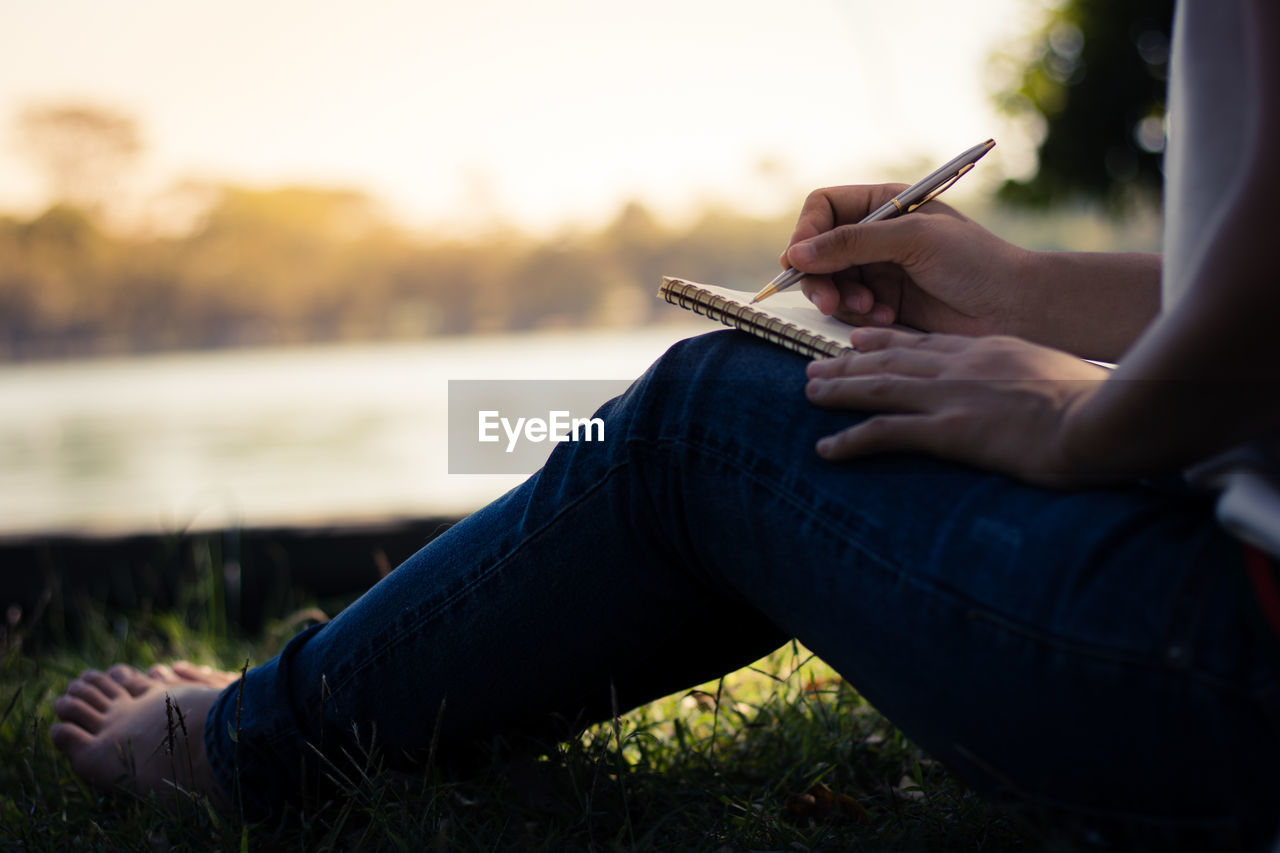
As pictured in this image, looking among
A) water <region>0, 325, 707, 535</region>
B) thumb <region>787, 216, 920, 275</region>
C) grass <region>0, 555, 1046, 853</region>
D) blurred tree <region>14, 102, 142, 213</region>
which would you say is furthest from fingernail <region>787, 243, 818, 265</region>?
blurred tree <region>14, 102, 142, 213</region>

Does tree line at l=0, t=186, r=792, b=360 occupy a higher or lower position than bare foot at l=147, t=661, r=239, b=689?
higher

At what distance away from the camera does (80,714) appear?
1.11 m

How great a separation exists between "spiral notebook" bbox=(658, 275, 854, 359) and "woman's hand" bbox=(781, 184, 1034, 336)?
0.06 m

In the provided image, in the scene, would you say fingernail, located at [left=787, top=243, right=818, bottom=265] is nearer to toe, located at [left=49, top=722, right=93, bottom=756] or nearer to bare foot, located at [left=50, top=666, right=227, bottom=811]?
bare foot, located at [left=50, top=666, right=227, bottom=811]

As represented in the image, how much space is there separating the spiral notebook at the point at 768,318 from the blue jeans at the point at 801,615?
1 cm

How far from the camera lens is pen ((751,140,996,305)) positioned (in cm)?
92

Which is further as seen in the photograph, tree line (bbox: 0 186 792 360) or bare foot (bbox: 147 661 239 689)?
tree line (bbox: 0 186 792 360)

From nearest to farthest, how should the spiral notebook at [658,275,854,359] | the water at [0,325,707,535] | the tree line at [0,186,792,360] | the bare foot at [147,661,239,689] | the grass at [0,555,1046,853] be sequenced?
the spiral notebook at [658,275,854,359] → the grass at [0,555,1046,853] → the bare foot at [147,661,239,689] → the water at [0,325,707,535] → the tree line at [0,186,792,360]

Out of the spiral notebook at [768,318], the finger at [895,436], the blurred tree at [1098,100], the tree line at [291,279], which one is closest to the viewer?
the finger at [895,436]

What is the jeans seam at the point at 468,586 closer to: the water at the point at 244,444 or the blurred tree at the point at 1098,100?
the water at the point at 244,444

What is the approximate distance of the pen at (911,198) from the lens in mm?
923

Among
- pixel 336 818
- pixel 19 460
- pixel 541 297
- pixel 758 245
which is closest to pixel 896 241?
pixel 336 818

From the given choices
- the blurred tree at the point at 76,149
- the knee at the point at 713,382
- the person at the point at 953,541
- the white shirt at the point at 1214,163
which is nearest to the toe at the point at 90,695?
the person at the point at 953,541

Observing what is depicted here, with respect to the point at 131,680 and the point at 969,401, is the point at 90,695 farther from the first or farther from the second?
the point at 969,401
